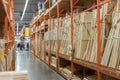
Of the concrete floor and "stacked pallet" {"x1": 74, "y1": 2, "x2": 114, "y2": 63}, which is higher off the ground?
"stacked pallet" {"x1": 74, "y1": 2, "x2": 114, "y2": 63}

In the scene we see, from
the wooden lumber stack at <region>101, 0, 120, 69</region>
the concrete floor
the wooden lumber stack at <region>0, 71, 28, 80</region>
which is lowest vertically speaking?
the concrete floor

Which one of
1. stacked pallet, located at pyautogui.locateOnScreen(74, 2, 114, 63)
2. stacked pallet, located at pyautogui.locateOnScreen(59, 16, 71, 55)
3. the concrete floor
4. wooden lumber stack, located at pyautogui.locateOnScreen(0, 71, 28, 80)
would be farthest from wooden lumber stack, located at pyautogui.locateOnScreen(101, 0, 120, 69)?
the concrete floor

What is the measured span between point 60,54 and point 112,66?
482cm

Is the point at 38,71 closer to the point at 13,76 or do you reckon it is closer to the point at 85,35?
the point at 85,35

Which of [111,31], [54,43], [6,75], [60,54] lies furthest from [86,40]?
[54,43]

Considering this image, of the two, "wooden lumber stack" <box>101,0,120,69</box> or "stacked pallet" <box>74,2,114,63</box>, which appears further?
"stacked pallet" <box>74,2,114,63</box>

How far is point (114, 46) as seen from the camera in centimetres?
459

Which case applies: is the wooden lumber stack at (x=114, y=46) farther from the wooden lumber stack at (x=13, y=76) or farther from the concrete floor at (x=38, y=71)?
the concrete floor at (x=38, y=71)

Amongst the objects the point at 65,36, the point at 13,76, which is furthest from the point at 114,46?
the point at 65,36

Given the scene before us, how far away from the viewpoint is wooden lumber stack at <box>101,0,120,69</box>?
4473mm

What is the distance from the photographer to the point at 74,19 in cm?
724

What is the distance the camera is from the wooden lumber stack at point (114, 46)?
447cm

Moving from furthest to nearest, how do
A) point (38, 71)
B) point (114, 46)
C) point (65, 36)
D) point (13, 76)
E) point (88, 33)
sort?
point (38, 71), point (65, 36), point (88, 33), point (114, 46), point (13, 76)

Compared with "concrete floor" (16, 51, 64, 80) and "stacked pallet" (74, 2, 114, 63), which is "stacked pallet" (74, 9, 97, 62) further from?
"concrete floor" (16, 51, 64, 80)
